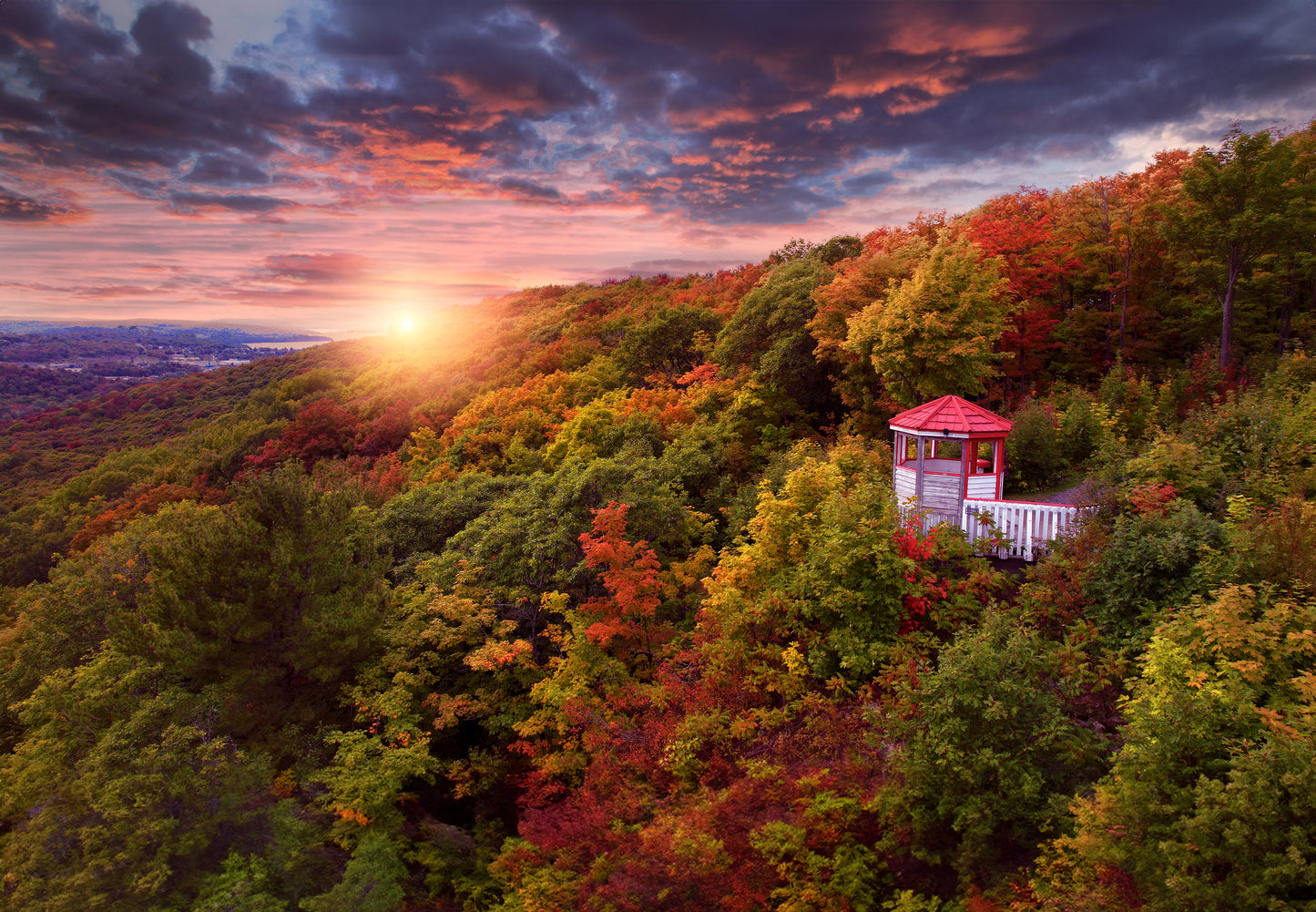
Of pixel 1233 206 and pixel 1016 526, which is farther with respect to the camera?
pixel 1233 206

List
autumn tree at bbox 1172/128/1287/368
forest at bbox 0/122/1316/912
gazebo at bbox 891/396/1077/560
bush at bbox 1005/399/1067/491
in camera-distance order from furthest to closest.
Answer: autumn tree at bbox 1172/128/1287/368, bush at bbox 1005/399/1067/491, gazebo at bbox 891/396/1077/560, forest at bbox 0/122/1316/912

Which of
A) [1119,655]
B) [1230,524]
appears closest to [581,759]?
[1119,655]

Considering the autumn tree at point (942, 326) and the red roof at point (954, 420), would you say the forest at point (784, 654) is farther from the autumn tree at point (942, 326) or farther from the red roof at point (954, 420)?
the red roof at point (954, 420)

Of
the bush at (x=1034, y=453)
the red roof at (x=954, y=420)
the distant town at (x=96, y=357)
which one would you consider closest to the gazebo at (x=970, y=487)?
the red roof at (x=954, y=420)

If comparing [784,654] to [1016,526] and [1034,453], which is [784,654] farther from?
[1034,453]

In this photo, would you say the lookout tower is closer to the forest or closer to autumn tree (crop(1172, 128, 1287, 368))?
the forest

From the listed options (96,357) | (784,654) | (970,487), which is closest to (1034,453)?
(970,487)

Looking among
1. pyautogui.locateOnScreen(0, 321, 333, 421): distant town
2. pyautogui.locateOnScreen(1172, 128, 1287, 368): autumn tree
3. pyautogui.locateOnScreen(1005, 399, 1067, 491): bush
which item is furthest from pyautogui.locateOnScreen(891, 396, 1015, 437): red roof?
pyautogui.locateOnScreen(0, 321, 333, 421): distant town
